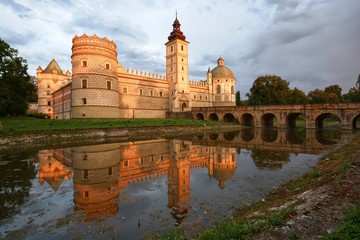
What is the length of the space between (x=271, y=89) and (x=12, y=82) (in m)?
56.8

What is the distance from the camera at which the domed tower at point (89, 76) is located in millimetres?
35406

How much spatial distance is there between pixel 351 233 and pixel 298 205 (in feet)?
5.03

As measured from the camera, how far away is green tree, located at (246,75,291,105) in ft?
194

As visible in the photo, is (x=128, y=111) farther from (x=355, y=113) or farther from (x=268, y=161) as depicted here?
(x=355, y=113)

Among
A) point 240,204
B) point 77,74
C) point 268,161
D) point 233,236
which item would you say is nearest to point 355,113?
point 268,161

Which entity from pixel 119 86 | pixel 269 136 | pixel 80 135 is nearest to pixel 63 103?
pixel 119 86

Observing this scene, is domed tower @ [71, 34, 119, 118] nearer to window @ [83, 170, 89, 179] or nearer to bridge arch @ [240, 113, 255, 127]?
window @ [83, 170, 89, 179]

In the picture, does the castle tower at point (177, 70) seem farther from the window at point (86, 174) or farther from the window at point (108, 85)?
the window at point (86, 174)

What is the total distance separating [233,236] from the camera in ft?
12.4

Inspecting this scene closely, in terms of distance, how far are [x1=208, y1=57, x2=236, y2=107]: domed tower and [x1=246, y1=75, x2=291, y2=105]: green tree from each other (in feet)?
24.3

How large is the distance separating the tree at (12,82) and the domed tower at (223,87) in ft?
159

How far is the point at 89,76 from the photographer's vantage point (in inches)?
1399

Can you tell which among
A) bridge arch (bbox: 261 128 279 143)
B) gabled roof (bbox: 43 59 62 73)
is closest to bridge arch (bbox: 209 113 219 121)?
bridge arch (bbox: 261 128 279 143)

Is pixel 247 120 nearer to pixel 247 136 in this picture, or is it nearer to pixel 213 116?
pixel 213 116
